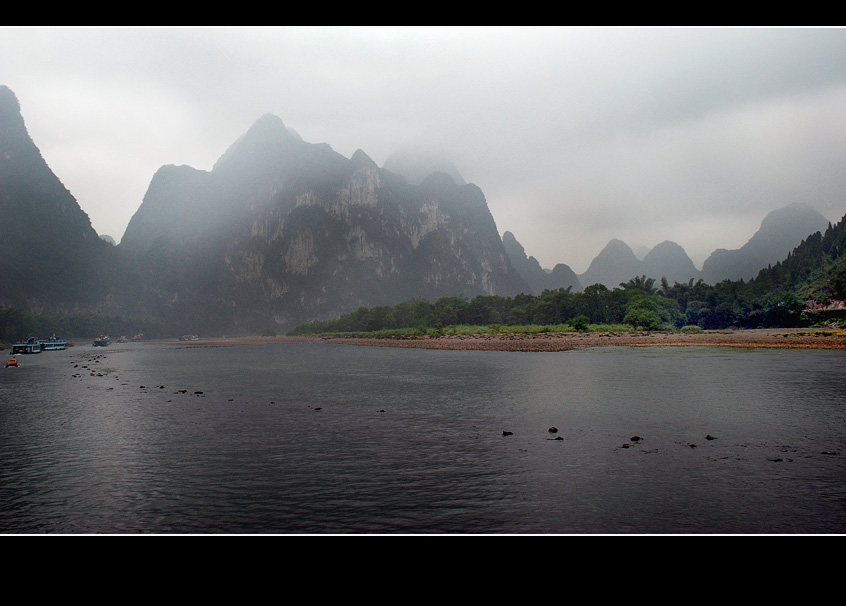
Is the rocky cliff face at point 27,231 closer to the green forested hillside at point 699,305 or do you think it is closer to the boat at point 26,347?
the boat at point 26,347

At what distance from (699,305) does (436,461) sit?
119 meters

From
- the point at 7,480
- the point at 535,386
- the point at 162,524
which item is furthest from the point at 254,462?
the point at 535,386

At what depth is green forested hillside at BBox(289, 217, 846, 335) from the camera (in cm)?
9225

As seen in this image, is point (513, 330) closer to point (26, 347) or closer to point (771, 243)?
point (771, 243)

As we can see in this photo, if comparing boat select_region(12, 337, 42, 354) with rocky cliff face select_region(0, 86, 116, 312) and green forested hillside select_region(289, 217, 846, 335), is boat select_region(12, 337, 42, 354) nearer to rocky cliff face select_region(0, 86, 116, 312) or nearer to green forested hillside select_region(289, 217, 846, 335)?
green forested hillside select_region(289, 217, 846, 335)

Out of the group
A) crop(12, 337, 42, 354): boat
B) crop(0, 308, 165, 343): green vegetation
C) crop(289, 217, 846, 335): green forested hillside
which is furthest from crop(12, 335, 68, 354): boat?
crop(289, 217, 846, 335): green forested hillside

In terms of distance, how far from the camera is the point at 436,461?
12.1 m

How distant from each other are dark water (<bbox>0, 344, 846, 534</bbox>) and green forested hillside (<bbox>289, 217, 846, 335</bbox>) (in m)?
80.4

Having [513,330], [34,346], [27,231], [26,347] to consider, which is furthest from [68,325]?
[513,330]

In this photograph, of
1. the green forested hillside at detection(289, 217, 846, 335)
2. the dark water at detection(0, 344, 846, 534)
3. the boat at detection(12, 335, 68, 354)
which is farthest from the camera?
the green forested hillside at detection(289, 217, 846, 335)

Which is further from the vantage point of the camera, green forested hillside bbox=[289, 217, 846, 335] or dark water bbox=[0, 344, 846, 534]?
green forested hillside bbox=[289, 217, 846, 335]
